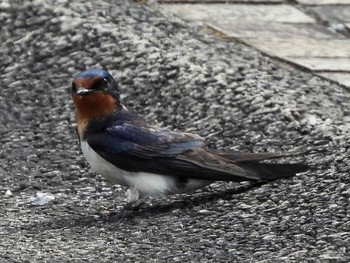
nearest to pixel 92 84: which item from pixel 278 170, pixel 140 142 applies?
pixel 140 142

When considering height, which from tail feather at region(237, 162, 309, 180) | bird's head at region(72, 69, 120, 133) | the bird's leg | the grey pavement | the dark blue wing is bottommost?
the bird's leg

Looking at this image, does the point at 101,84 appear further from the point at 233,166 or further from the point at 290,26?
the point at 290,26

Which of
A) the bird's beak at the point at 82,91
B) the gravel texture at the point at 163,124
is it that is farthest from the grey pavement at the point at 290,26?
the bird's beak at the point at 82,91

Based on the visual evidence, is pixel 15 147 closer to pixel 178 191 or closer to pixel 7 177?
pixel 7 177

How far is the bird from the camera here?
4602mm

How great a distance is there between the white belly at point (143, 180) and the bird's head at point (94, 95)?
13 cm

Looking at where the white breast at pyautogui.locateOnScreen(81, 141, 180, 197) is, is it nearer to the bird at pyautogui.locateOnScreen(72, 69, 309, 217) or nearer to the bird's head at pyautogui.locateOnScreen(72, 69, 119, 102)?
the bird at pyautogui.locateOnScreen(72, 69, 309, 217)

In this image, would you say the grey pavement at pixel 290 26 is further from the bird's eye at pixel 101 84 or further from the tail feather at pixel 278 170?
the bird's eye at pixel 101 84

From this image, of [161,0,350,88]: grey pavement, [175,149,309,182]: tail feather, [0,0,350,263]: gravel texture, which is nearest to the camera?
[0,0,350,263]: gravel texture

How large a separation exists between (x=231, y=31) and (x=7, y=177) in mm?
1946

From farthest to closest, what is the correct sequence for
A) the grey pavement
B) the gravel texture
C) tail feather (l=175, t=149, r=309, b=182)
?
the grey pavement → tail feather (l=175, t=149, r=309, b=182) → the gravel texture

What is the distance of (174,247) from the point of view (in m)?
4.18

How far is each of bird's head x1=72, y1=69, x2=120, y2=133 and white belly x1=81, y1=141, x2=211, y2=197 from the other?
0.13 meters

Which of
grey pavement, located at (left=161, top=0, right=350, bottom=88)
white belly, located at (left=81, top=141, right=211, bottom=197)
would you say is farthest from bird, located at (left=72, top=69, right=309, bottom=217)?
grey pavement, located at (left=161, top=0, right=350, bottom=88)
